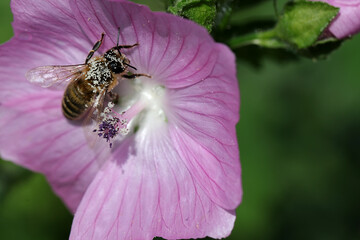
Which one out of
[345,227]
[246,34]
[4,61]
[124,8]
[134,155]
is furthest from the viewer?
[345,227]

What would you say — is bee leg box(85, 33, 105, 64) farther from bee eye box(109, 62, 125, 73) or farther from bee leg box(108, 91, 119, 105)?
bee leg box(108, 91, 119, 105)

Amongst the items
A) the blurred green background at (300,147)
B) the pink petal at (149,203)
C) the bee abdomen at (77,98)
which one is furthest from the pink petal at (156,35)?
the blurred green background at (300,147)

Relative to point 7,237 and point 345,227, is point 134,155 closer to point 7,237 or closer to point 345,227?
point 7,237

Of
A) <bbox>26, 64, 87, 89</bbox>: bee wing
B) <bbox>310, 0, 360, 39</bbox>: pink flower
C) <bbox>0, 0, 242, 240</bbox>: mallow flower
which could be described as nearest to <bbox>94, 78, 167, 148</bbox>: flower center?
<bbox>0, 0, 242, 240</bbox>: mallow flower

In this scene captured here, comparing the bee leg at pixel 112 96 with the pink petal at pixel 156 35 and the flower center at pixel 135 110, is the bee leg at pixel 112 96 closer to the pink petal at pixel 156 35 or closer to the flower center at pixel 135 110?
the flower center at pixel 135 110

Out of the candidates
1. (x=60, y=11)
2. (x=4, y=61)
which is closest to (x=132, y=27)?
(x=60, y=11)
